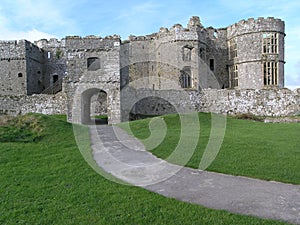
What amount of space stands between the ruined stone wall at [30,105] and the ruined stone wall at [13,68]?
528 cm

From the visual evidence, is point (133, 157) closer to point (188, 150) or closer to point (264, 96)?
point (188, 150)

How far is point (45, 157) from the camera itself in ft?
36.4

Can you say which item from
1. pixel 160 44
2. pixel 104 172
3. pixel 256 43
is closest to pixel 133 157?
pixel 104 172

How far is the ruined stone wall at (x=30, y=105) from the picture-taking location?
91.2 feet

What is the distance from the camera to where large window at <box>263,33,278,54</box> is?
3322 cm

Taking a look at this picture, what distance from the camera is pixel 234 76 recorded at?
120ft

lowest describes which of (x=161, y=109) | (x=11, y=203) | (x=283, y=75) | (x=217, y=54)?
(x=11, y=203)

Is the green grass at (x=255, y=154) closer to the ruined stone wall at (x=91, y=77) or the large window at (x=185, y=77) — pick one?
the ruined stone wall at (x=91, y=77)

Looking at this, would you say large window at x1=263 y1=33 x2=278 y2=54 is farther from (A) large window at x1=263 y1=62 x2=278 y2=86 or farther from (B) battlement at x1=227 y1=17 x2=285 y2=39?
(A) large window at x1=263 y1=62 x2=278 y2=86

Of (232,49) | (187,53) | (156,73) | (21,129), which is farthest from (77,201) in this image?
(232,49)

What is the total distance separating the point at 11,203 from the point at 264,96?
23.1 m

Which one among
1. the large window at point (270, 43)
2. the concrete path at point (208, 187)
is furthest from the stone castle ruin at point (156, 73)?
the concrete path at point (208, 187)

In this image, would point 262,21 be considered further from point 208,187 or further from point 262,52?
point 208,187

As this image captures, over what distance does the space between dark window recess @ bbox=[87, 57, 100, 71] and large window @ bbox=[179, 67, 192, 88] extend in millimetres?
11034
